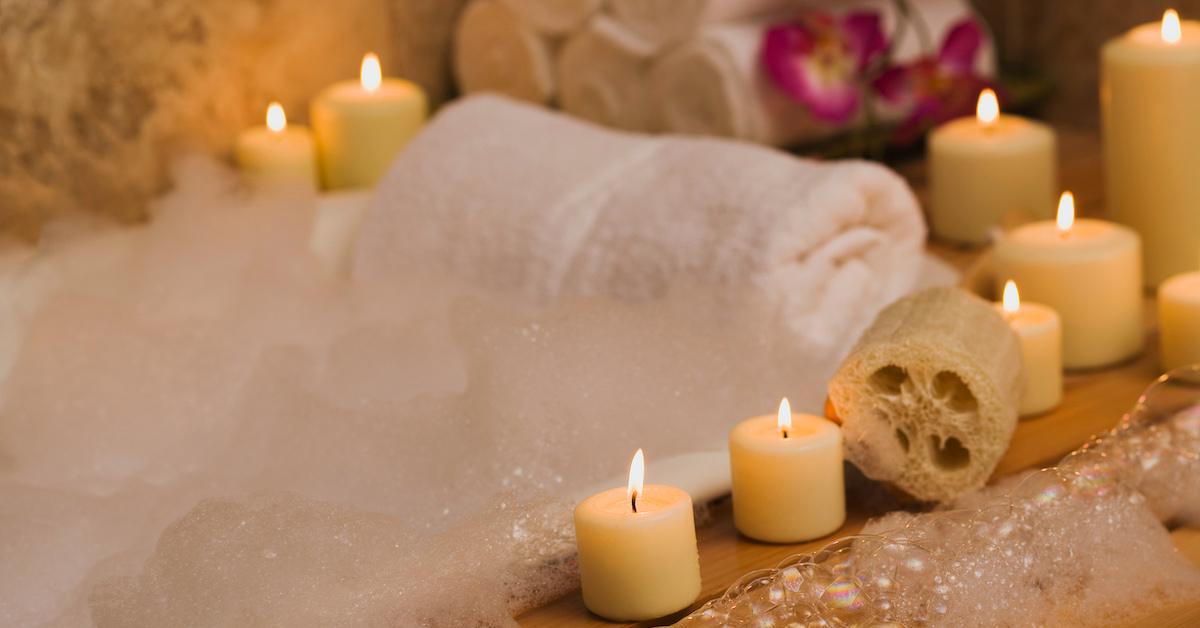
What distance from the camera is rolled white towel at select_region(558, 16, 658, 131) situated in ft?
6.12

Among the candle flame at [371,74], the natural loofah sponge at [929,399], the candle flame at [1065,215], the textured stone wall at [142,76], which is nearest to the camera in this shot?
the natural loofah sponge at [929,399]

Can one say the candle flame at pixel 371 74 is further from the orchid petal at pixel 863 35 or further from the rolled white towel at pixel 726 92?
the orchid petal at pixel 863 35

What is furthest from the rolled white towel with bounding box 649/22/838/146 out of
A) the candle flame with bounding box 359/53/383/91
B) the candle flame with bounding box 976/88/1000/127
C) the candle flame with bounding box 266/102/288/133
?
the candle flame with bounding box 266/102/288/133

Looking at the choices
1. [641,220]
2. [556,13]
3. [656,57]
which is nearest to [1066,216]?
[641,220]

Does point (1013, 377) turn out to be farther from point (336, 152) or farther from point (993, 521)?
point (336, 152)

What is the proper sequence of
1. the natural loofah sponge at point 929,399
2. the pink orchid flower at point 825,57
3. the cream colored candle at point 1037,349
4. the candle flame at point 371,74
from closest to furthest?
1. the natural loofah sponge at point 929,399
2. the cream colored candle at point 1037,349
3. the pink orchid flower at point 825,57
4. the candle flame at point 371,74

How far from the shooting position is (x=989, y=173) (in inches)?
66.9

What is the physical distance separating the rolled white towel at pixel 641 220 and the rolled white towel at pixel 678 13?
9.8 inches

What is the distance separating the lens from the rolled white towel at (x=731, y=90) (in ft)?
5.84

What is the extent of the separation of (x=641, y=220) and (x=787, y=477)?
1.37 feet

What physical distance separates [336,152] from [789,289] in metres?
0.72

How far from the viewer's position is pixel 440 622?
1.02 meters

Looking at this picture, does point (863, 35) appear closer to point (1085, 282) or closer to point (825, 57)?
point (825, 57)

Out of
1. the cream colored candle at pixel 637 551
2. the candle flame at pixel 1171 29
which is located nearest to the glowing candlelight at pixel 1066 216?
the candle flame at pixel 1171 29
